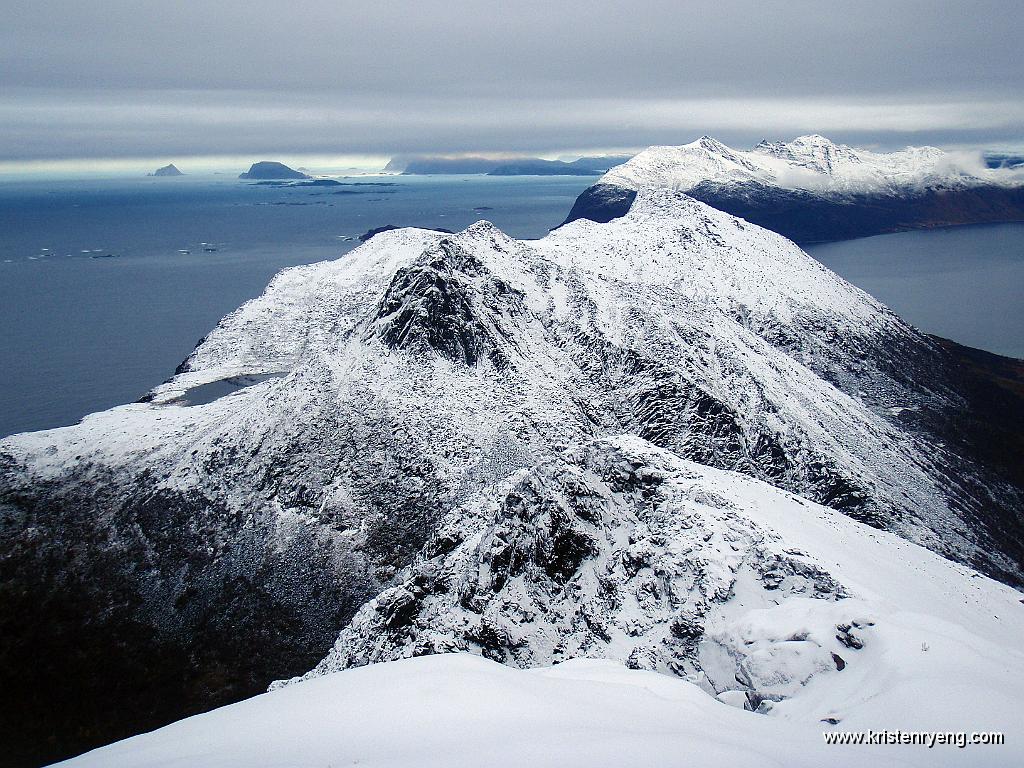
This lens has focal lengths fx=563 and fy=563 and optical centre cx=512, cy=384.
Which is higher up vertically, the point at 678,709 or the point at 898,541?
the point at 678,709

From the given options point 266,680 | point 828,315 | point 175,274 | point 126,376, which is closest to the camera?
point 266,680

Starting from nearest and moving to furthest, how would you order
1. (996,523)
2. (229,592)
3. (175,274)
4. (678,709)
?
(678,709), (229,592), (996,523), (175,274)

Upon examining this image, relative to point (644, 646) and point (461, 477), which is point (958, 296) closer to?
point (461, 477)

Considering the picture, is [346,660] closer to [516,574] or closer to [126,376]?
[516,574]

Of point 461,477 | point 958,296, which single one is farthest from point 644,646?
point 958,296

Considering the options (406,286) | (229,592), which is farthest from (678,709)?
(406,286)

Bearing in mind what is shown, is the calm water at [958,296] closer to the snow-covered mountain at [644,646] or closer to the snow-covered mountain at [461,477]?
the snow-covered mountain at [461,477]
